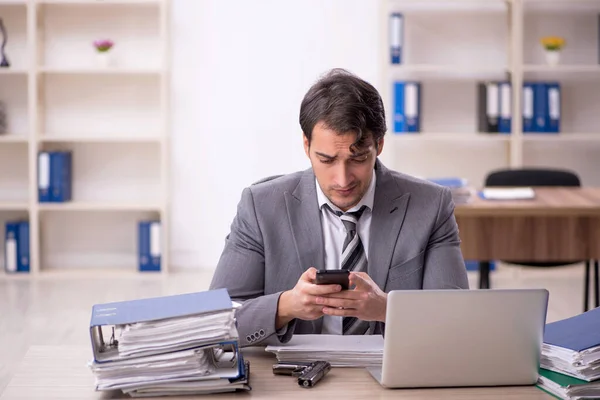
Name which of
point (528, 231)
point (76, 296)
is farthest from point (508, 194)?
point (76, 296)

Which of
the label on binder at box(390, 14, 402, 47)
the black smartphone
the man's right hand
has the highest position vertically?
the label on binder at box(390, 14, 402, 47)

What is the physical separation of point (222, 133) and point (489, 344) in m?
4.54

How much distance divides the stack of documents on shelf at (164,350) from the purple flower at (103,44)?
170 inches

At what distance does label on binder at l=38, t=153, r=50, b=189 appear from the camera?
5.83 metres

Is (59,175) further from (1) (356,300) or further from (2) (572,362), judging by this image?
(2) (572,362)

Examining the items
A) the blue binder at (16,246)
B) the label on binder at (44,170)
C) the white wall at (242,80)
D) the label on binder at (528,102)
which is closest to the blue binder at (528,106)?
the label on binder at (528,102)

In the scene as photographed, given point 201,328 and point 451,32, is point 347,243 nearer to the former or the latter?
point 201,328

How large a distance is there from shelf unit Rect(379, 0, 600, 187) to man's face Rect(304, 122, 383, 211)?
149 inches

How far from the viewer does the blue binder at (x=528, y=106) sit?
5.86 m

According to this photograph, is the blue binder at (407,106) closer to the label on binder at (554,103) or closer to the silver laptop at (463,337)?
the label on binder at (554,103)

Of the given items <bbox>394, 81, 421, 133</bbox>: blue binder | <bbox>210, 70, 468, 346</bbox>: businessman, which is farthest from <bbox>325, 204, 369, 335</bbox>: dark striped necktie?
<bbox>394, 81, 421, 133</bbox>: blue binder

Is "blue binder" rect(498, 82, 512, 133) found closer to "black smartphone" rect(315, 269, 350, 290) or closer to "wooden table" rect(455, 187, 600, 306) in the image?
"wooden table" rect(455, 187, 600, 306)

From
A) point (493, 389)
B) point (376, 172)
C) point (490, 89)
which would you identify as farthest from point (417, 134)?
point (493, 389)

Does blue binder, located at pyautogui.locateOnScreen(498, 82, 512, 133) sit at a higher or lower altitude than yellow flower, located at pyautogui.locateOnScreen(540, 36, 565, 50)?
lower
